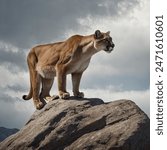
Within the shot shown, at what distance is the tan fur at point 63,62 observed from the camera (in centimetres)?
1730

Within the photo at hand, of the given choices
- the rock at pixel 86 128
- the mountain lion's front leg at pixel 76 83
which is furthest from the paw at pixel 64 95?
the mountain lion's front leg at pixel 76 83

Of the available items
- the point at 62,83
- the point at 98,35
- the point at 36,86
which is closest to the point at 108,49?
the point at 98,35

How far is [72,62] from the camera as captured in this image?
1727 centimetres

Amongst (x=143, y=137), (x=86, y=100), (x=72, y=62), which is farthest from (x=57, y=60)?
(x=143, y=137)

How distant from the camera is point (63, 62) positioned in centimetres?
1742

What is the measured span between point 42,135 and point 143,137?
3733 mm

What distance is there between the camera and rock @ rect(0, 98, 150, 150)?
15.0 meters

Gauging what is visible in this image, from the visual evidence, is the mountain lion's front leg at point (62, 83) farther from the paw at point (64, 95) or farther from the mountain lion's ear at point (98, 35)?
the mountain lion's ear at point (98, 35)

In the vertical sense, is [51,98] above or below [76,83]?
below

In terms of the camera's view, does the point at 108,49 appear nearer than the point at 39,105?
Yes

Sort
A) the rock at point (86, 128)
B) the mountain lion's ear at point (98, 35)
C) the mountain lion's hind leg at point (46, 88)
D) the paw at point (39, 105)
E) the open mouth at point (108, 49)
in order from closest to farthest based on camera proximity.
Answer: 1. the rock at point (86, 128)
2. the open mouth at point (108, 49)
3. the mountain lion's ear at point (98, 35)
4. the paw at point (39, 105)
5. the mountain lion's hind leg at point (46, 88)

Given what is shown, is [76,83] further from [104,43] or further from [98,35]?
[98,35]

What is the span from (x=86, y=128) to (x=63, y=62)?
3.10 m

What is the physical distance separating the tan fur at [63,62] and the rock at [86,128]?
3.03ft
